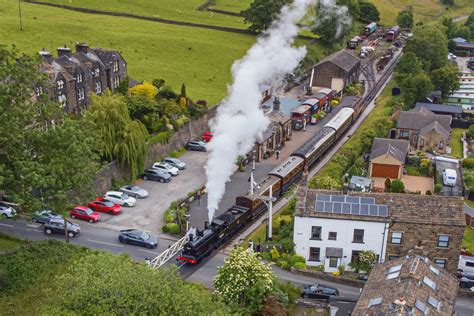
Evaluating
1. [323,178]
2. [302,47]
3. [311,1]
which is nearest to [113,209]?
[323,178]

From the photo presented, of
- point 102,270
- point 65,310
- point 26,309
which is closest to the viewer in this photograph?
point 65,310

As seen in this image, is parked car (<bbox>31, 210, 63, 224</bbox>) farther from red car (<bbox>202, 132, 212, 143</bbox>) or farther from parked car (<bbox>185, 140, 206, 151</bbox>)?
red car (<bbox>202, 132, 212, 143</bbox>)

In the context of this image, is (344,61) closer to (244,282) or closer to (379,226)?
(379,226)

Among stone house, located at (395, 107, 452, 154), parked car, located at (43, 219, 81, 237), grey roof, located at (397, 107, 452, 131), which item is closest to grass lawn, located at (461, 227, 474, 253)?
stone house, located at (395, 107, 452, 154)

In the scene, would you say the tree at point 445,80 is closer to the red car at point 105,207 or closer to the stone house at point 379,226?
the stone house at point 379,226

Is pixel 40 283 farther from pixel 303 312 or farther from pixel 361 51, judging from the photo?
pixel 361 51

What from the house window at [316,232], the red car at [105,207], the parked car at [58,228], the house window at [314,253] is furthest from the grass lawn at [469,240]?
the parked car at [58,228]
